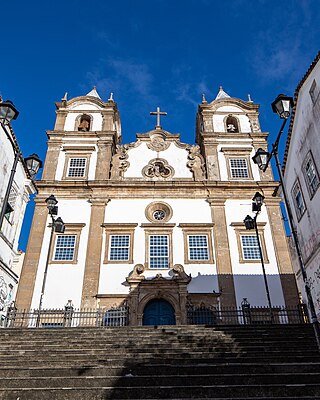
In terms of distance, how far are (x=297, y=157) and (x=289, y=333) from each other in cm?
769

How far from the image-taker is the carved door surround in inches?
701

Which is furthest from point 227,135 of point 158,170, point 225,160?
point 158,170

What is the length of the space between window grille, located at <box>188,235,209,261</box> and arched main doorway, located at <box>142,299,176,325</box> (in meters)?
2.92

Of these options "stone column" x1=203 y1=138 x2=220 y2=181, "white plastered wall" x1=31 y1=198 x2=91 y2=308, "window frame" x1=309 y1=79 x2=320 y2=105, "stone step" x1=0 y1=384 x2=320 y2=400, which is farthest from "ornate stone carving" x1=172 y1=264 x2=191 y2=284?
"stone step" x1=0 y1=384 x2=320 y2=400

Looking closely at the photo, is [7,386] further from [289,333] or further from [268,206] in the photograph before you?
[268,206]

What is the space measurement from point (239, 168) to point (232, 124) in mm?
5036

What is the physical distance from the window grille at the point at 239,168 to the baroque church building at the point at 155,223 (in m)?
0.07

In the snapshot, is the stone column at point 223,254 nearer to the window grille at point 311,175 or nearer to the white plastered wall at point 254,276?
the white plastered wall at point 254,276

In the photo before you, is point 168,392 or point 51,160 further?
point 51,160

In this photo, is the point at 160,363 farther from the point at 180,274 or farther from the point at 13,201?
the point at 13,201

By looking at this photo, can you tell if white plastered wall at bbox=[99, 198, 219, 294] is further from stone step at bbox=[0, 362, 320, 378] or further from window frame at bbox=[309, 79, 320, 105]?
stone step at bbox=[0, 362, 320, 378]

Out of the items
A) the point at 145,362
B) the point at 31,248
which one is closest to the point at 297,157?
the point at 145,362

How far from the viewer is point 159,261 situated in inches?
758

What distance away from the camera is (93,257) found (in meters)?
19.1
